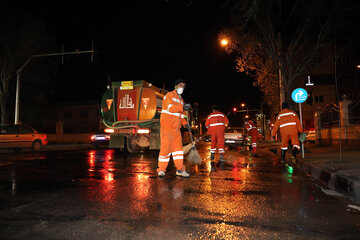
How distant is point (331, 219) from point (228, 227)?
1.24 meters

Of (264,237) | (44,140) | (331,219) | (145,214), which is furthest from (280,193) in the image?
(44,140)

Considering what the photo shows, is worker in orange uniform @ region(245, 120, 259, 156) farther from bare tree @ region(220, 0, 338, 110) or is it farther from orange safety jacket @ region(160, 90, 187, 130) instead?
orange safety jacket @ region(160, 90, 187, 130)

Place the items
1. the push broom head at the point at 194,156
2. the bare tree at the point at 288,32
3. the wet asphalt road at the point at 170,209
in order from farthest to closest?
1. the bare tree at the point at 288,32
2. the push broom head at the point at 194,156
3. the wet asphalt road at the point at 170,209

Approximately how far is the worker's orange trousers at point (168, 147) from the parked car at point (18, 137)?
11.6 m

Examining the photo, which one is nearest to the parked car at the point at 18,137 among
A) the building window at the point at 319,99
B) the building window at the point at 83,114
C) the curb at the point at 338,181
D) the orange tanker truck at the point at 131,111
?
the orange tanker truck at the point at 131,111

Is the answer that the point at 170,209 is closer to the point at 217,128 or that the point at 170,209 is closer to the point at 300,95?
the point at 217,128

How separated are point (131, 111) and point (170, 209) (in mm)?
8164

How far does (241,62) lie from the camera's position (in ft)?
52.0

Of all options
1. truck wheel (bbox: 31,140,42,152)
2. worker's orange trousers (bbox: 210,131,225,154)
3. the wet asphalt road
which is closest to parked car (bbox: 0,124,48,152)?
truck wheel (bbox: 31,140,42,152)

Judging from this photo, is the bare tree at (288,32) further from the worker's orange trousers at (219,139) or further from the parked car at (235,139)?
the worker's orange trousers at (219,139)

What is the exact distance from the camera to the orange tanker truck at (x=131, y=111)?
1075 centimetres

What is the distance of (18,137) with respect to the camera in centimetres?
1367

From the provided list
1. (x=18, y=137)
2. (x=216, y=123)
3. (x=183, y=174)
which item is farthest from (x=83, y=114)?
(x=183, y=174)

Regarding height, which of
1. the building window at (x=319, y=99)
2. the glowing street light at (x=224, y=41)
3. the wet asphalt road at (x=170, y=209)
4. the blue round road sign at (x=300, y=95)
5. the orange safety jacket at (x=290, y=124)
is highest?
the building window at (x=319, y=99)
